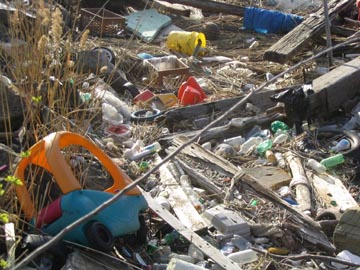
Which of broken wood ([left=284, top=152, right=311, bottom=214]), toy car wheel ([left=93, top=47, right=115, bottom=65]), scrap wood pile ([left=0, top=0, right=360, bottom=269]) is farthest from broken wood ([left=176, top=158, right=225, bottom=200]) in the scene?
toy car wheel ([left=93, top=47, right=115, bottom=65])

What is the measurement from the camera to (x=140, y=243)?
409 cm

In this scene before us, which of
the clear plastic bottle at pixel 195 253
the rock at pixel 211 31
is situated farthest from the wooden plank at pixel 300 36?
the clear plastic bottle at pixel 195 253

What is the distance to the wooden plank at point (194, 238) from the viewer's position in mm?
3895

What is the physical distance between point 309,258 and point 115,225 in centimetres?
122

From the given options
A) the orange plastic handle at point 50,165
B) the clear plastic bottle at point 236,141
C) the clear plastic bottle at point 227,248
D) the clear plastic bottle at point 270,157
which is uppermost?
the orange plastic handle at point 50,165

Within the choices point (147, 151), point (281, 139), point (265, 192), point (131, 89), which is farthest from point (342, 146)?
point (131, 89)

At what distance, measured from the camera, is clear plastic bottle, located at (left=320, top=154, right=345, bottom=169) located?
17.6 ft

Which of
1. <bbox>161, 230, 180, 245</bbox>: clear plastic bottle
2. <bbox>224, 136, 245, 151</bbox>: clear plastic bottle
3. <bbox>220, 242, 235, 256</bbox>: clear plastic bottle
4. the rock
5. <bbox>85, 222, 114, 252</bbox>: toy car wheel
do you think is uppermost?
<bbox>85, 222, 114, 252</bbox>: toy car wheel

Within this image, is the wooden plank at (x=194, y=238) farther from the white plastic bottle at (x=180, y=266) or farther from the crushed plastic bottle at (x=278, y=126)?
the crushed plastic bottle at (x=278, y=126)

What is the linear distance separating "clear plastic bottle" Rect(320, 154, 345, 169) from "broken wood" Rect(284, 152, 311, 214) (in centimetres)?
20

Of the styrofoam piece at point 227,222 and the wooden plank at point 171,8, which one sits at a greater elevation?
the styrofoam piece at point 227,222

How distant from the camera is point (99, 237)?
3617 mm

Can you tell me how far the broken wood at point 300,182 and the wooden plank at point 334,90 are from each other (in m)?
0.68

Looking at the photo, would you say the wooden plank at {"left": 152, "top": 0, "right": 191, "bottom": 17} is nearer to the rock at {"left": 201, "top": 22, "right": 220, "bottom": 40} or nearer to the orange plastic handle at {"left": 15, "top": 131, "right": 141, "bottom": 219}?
the rock at {"left": 201, "top": 22, "right": 220, "bottom": 40}
